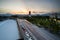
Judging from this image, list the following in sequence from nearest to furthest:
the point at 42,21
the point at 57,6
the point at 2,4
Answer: the point at 57,6 < the point at 42,21 < the point at 2,4

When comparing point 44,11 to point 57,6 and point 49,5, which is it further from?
point 57,6

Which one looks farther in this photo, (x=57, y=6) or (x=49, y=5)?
(x=49, y=5)

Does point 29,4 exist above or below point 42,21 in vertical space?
above

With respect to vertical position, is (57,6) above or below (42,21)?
above

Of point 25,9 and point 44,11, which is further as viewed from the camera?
point 25,9

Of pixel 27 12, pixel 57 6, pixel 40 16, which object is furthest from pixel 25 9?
pixel 57 6

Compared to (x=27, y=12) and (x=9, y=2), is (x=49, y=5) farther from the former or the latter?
(x=9, y=2)

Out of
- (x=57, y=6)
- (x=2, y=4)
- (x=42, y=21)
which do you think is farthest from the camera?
(x=2, y=4)

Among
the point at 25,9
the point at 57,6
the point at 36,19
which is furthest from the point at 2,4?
the point at 57,6
